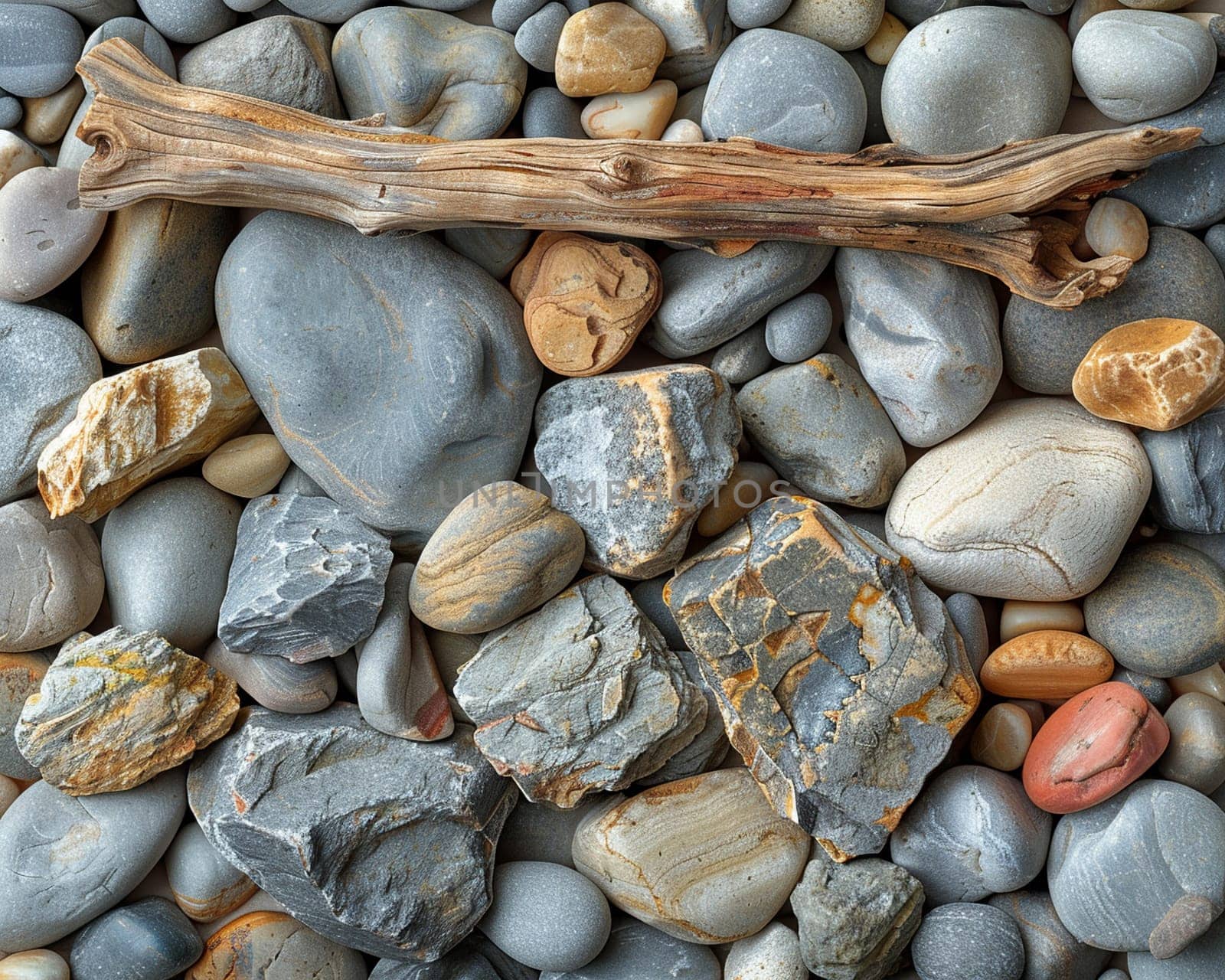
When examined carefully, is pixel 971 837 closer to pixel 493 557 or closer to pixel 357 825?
pixel 493 557

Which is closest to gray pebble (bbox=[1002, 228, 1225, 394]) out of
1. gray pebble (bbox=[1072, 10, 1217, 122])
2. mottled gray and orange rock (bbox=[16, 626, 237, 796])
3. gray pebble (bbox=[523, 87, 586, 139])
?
gray pebble (bbox=[1072, 10, 1217, 122])

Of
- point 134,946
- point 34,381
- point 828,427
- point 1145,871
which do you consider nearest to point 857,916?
point 1145,871

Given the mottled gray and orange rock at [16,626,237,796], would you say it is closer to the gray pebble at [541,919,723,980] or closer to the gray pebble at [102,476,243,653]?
the gray pebble at [102,476,243,653]

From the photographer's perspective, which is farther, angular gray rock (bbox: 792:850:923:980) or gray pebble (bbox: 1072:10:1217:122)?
angular gray rock (bbox: 792:850:923:980)

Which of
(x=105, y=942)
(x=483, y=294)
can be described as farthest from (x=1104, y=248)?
(x=105, y=942)

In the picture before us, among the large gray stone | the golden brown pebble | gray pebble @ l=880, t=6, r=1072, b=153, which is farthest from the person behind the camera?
the large gray stone

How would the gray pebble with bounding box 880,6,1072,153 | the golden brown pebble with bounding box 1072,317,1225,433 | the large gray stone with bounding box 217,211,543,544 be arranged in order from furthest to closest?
the large gray stone with bounding box 217,211,543,544 → the gray pebble with bounding box 880,6,1072,153 → the golden brown pebble with bounding box 1072,317,1225,433

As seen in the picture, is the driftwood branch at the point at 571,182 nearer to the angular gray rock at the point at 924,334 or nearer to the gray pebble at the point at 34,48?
the angular gray rock at the point at 924,334
